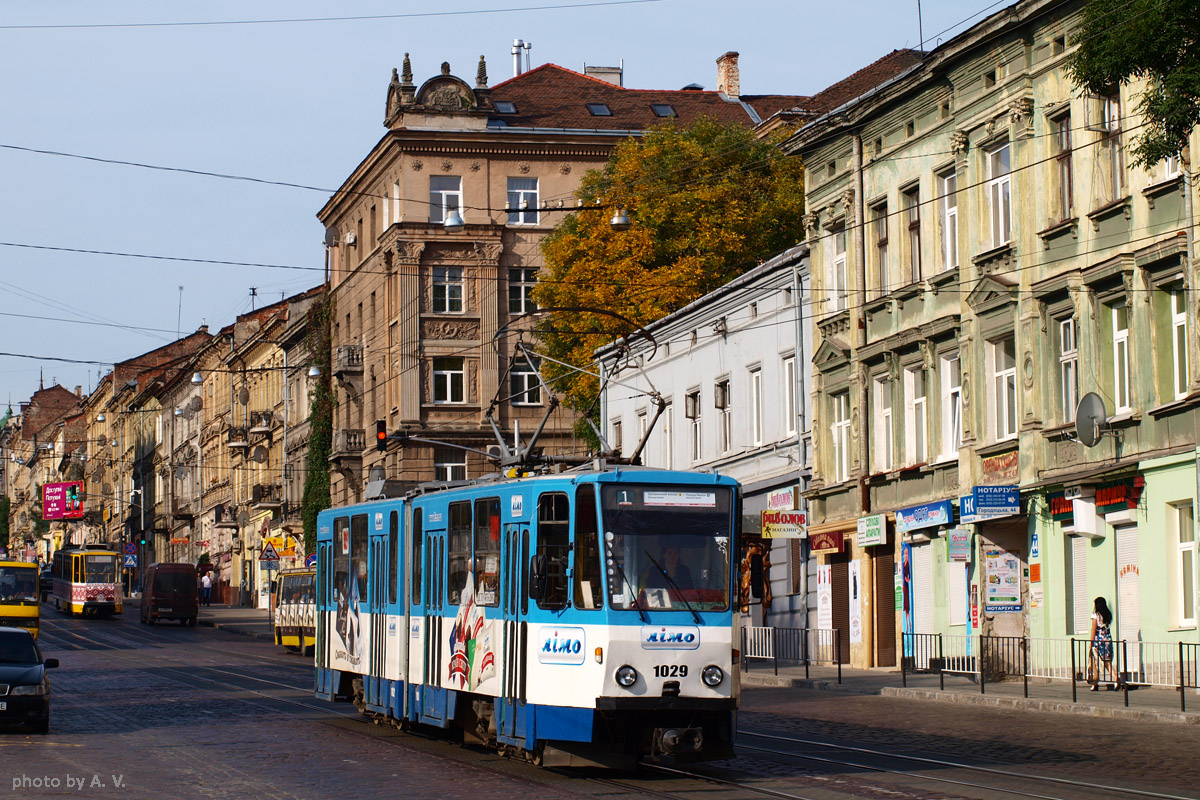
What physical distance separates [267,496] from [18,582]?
2435cm

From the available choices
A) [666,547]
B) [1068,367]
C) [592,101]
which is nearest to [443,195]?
[592,101]

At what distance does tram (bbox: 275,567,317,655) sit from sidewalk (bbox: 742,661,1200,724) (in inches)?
604

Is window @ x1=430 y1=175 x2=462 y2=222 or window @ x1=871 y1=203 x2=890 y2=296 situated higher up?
window @ x1=430 y1=175 x2=462 y2=222

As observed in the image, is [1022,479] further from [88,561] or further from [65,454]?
[65,454]

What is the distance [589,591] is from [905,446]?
20.1 meters

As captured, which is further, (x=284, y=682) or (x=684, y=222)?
(x=684, y=222)

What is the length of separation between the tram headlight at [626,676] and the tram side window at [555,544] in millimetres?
888

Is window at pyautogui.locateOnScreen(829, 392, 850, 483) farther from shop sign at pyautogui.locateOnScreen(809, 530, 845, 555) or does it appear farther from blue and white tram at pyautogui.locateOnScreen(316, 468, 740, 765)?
blue and white tram at pyautogui.locateOnScreen(316, 468, 740, 765)

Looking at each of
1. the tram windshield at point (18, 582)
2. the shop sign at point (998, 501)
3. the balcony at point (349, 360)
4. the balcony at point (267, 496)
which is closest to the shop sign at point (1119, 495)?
the shop sign at point (998, 501)


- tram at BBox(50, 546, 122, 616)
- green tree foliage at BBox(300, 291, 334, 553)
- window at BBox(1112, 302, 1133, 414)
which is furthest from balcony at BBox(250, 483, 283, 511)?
window at BBox(1112, 302, 1133, 414)

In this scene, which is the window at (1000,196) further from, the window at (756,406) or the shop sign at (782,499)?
the window at (756,406)

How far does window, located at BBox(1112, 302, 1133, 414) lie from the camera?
2795cm

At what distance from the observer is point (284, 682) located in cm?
3372

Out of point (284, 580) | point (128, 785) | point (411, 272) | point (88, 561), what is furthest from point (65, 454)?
point (128, 785)
